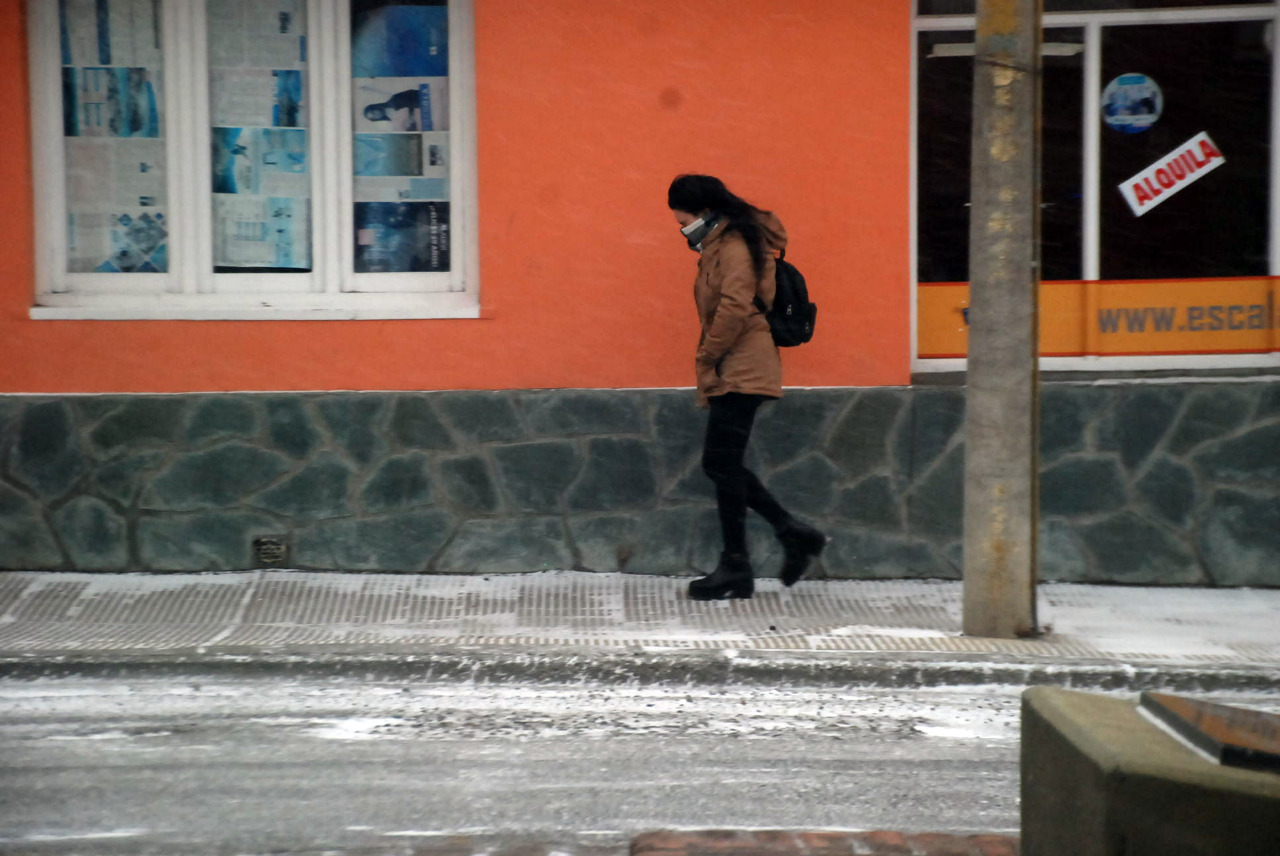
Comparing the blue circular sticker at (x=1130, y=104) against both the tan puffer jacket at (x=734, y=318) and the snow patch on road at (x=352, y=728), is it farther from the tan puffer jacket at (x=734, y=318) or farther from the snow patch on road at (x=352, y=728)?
the snow patch on road at (x=352, y=728)

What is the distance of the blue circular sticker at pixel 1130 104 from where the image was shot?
25.5 feet

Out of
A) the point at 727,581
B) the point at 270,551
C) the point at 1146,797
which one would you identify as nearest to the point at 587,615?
the point at 727,581

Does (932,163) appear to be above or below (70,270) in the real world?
above

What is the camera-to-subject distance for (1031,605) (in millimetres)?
6445

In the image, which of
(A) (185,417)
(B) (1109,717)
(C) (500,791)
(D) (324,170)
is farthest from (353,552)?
(B) (1109,717)

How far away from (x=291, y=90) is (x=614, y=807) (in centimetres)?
495

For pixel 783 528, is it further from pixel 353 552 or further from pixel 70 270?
pixel 70 270

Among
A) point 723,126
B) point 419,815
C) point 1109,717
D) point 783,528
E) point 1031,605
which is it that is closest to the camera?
point 1109,717

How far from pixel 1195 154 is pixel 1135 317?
3.07ft

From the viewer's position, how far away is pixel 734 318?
6.81 m

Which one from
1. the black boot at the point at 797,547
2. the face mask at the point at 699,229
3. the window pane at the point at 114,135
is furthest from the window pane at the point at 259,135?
the black boot at the point at 797,547

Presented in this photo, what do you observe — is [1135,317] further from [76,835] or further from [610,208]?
[76,835]

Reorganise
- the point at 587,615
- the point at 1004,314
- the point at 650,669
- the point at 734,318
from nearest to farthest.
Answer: the point at 650,669, the point at 1004,314, the point at 734,318, the point at 587,615

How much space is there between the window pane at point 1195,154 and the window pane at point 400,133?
11.9 feet
